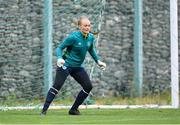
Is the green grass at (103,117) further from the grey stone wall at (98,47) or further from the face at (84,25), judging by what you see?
the grey stone wall at (98,47)

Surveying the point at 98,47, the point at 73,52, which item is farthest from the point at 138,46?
the point at 73,52

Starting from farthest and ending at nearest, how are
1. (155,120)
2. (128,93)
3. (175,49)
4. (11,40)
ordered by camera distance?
(128,93)
(11,40)
(175,49)
(155,120)

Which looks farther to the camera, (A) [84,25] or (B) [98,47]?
(B) [98,47]

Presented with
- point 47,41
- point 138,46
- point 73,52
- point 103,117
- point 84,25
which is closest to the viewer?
point 103,117

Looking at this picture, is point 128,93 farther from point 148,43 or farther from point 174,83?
point 174,83

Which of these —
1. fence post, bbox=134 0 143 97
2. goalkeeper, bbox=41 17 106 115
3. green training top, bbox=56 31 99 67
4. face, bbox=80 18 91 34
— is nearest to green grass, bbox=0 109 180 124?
goalkeeper, bbox=41 17 106 115

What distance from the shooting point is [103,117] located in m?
15.6

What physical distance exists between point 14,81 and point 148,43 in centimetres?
385

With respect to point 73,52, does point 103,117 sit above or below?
below

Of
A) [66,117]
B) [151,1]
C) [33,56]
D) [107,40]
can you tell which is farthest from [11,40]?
[66,117]

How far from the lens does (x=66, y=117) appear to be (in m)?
15.5

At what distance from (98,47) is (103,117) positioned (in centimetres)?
696

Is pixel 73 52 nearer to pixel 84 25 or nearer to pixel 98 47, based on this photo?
pixel 84 25

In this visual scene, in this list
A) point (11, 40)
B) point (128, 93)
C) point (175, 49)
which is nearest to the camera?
point (175, 49)
